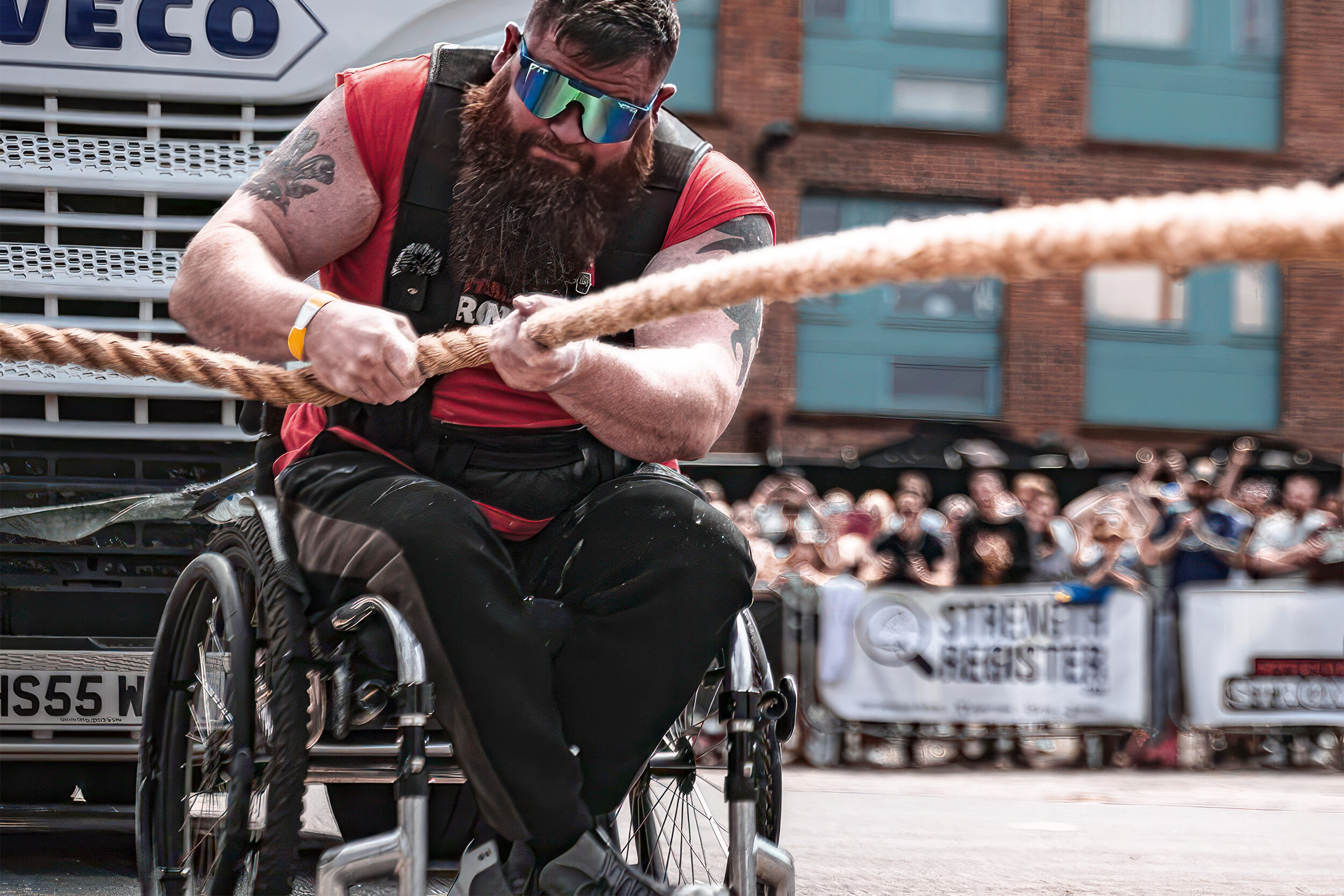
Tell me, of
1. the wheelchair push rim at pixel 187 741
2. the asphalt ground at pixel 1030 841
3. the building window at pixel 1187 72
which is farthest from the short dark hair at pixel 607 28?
the building window at pixel 1187 72

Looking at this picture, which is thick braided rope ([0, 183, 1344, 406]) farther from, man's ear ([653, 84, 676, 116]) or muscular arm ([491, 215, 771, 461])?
man's ear ([653, 84, 676, 116])

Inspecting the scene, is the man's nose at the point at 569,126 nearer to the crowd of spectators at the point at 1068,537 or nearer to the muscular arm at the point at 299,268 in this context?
the muscular arm at the point at 299,268

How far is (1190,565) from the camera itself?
351 inches

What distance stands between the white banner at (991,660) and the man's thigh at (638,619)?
6.51 meters

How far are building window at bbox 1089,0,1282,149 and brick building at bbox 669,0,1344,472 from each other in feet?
0.08

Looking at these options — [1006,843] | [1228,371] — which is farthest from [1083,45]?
[1006,843]

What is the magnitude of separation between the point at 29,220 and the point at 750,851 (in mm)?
2569

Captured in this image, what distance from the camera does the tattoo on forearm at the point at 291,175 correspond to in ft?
8.07

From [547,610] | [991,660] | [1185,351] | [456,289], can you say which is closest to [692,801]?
[547,610]

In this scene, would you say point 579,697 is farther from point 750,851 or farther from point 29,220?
point 29,220

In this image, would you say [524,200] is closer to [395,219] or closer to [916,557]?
[395,219]

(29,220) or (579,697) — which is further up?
(29,220)

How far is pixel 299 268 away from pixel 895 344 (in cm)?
1384

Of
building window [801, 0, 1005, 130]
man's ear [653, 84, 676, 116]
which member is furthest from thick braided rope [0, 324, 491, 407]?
building window [801, 0, 1005, 130]
